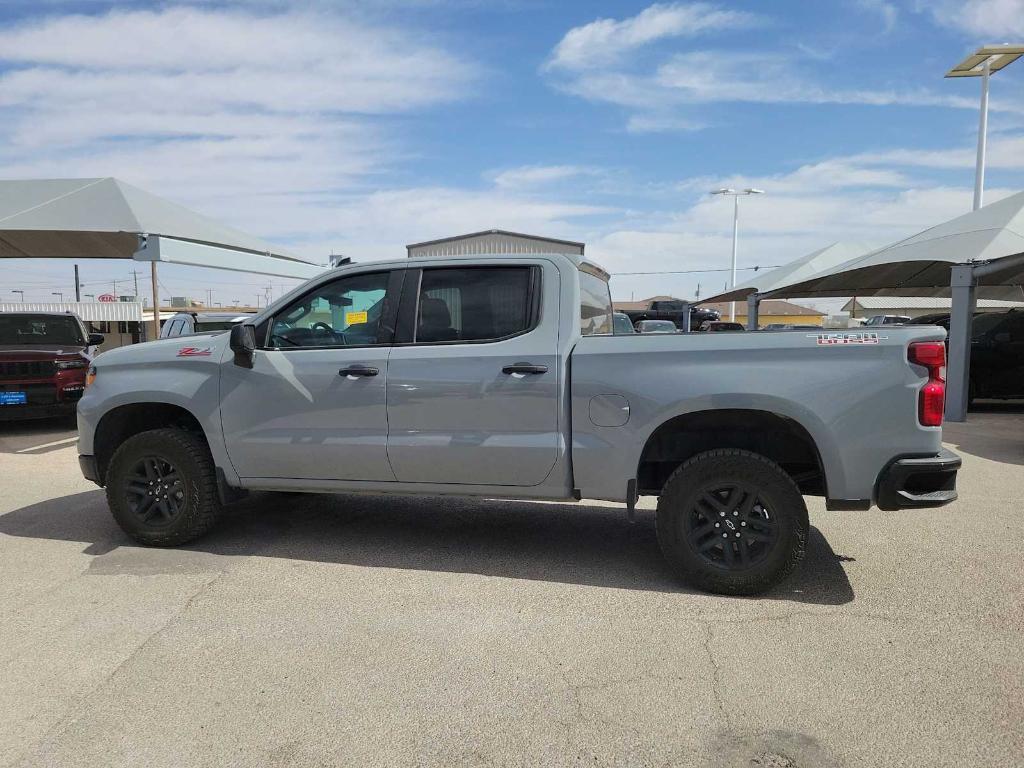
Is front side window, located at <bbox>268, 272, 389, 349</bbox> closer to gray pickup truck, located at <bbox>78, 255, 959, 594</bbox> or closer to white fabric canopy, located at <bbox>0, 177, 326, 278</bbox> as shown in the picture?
gray pickup truck, located at <bbox>78, 255, 959, 594</bbox>

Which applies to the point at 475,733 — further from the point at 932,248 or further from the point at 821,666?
the point at 932,248

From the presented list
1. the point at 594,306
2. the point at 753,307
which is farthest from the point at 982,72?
the point at 594,306

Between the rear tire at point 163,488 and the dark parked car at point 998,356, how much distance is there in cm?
1181

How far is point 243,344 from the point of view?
436cm

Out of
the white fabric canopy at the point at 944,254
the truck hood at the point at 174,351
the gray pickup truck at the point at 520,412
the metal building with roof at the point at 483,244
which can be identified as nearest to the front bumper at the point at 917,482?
the gray pickup truck at the point at 520,412

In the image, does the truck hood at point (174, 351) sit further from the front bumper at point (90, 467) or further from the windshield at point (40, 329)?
the windshield at point (40, 329)

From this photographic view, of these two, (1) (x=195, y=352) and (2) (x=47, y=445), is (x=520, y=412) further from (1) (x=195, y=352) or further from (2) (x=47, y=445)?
(2) (x=47, y=445)

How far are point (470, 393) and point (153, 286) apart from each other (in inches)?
451

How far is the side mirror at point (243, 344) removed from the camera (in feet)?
14.3

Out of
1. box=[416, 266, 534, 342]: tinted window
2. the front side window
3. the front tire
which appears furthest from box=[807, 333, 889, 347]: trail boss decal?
the front side window

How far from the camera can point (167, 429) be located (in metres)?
4.70


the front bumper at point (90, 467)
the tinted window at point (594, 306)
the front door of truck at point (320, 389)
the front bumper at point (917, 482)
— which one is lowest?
the front bumper at point (90, 467)

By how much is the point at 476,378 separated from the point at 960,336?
32.3ft

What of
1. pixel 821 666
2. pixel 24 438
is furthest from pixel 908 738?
pixel 24 438
